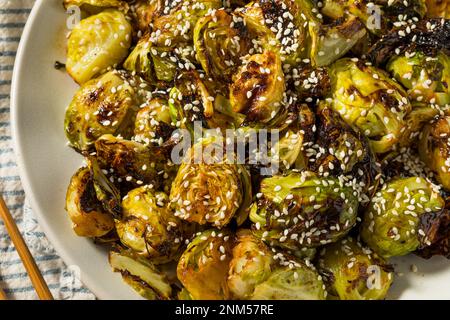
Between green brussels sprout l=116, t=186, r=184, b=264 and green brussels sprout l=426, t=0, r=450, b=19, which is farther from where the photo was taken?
green brussels sprout l=426, t=0, r=450, b=19

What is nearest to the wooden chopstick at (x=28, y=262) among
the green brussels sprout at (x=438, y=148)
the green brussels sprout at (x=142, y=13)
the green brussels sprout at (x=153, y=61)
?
the green brussels sprout at (x=153, y=61)

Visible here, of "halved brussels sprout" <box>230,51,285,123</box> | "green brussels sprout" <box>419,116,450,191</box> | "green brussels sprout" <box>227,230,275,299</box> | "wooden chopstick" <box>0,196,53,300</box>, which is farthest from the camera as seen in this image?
"wooden chopstick" <box>0,196,53,300</box>

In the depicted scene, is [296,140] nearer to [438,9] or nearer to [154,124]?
[154,124]

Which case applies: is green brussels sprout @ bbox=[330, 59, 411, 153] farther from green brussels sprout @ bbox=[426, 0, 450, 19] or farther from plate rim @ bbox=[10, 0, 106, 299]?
plate rim @ bbox=[10, 0, 106, 299]

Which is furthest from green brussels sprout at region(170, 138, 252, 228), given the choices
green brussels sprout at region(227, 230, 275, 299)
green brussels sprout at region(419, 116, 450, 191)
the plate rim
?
green brussels sprout at region(419, 116, 450, 191)
